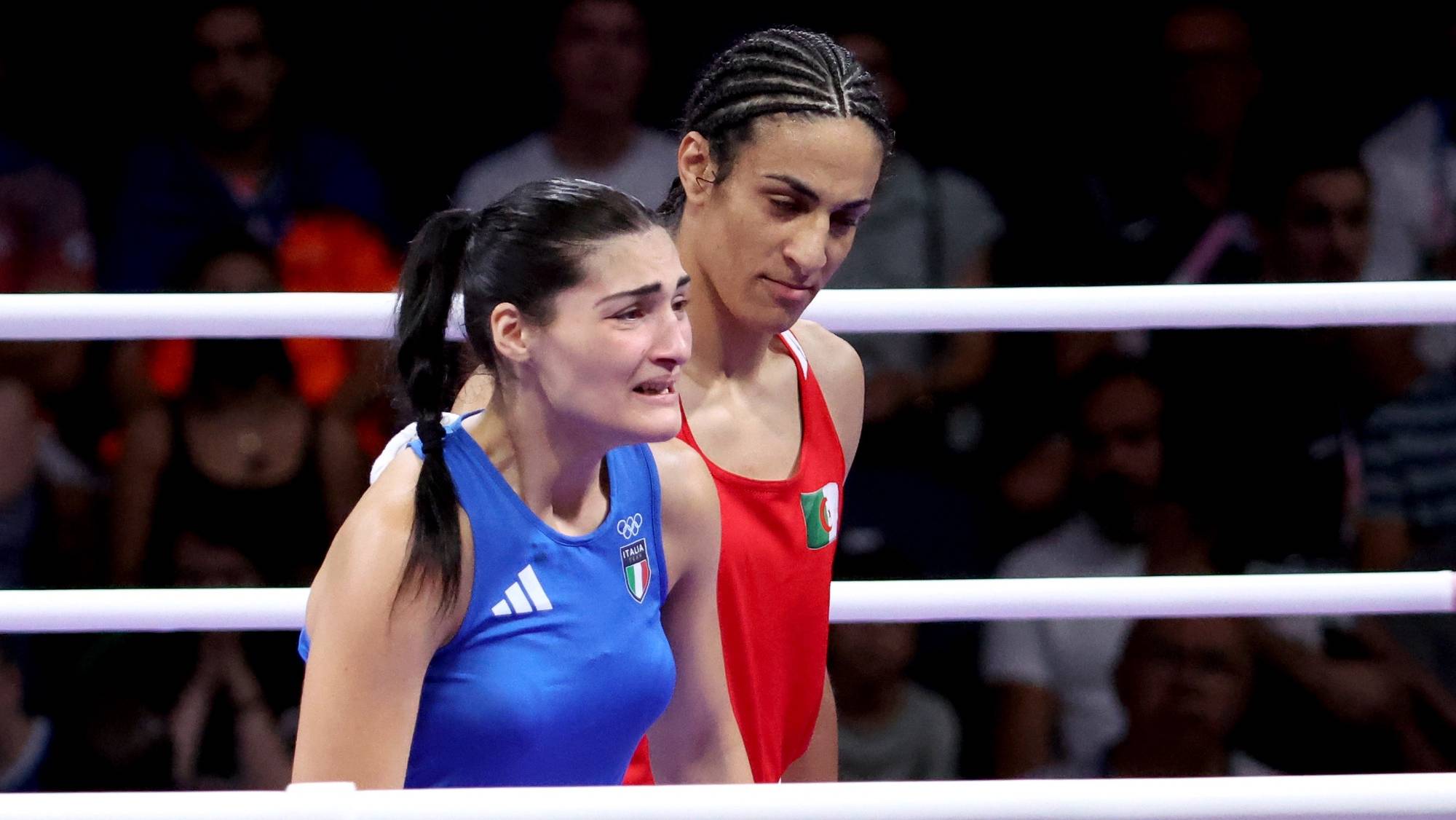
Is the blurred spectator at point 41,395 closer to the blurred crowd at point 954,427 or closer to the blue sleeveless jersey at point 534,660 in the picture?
the blurred crowd at point 954,427

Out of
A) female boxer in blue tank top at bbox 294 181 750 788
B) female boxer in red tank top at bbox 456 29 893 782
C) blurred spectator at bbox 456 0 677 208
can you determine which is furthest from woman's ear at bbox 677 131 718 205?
blurred spectator at bbox 456 0 677 208

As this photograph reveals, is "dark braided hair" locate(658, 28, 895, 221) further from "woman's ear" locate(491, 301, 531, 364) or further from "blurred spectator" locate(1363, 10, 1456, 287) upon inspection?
"blurred spectator" locate(1363, 10, 1456, 287)

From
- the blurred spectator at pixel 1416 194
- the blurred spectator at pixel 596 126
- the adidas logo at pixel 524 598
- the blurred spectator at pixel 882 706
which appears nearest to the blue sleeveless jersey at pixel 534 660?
the adidas logo at pixel 524 598

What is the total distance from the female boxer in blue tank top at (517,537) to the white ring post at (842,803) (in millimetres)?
234

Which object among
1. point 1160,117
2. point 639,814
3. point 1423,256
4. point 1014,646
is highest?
point 1160,117

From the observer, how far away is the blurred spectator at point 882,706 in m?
2.95

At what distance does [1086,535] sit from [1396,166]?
95 cm

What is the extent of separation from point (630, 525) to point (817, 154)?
372 mm

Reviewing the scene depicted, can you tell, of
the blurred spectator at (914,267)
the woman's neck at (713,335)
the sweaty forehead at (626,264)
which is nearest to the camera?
the sweaty forehead at (626,264)

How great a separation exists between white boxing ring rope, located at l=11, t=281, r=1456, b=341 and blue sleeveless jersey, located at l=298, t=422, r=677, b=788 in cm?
18

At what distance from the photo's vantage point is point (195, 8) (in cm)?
332

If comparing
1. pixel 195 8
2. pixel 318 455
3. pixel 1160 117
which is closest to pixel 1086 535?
→ pixel 1160 117

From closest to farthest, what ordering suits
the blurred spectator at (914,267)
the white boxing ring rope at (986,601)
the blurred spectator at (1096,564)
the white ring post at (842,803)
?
1. the white ring post at (842,803)
2. the white boxing ring rope at (986,601)
3. the blurred spectator at (1096,564)
4. the blurred spectator at (914,267)

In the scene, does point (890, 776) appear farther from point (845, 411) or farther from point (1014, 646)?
point (845, 411)
